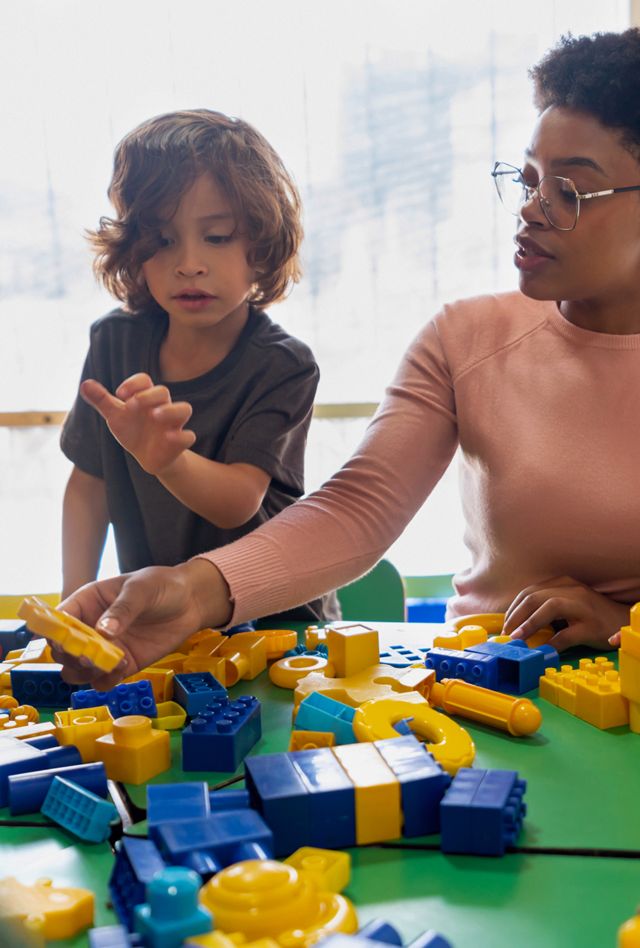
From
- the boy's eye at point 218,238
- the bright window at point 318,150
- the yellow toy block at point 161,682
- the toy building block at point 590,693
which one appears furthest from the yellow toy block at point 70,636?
the bright window at point 318,150

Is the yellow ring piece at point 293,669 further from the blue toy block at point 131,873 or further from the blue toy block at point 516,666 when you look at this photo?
the blue toy block at point 131,873

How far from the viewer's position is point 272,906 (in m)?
0.46

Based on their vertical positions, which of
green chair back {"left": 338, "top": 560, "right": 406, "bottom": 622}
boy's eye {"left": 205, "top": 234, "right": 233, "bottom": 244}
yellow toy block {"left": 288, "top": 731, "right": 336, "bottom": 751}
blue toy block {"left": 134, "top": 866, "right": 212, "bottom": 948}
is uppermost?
boy's eye {"left": 205, "top": 234, "right": 233, "bottom": 244}

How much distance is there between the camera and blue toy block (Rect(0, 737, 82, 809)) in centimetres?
65

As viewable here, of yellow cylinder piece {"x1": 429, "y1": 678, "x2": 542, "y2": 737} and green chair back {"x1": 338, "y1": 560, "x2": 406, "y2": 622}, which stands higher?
yellow cylinder piece {"x1": 429, "y1": 678, "x2": 542, "y2": 737}

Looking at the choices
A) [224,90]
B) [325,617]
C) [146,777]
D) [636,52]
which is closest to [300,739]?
[146,777]

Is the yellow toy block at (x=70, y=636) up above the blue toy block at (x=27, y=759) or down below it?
above

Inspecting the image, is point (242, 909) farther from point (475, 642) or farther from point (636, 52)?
point (636, 52)

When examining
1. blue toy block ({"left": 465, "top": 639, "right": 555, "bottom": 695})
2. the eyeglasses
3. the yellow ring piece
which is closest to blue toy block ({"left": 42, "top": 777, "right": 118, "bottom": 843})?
the yellow ring piece

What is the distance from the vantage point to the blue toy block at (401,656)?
0.87 m

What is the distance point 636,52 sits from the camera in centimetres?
103

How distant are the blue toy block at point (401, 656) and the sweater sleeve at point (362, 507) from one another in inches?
5.0

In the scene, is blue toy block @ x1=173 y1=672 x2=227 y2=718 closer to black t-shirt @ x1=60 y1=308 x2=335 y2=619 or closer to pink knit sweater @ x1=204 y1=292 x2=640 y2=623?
pink knit sweater @ x1=204 y1=292 x2=640 y2=623

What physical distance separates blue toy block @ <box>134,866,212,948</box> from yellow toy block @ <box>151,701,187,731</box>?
32cm
